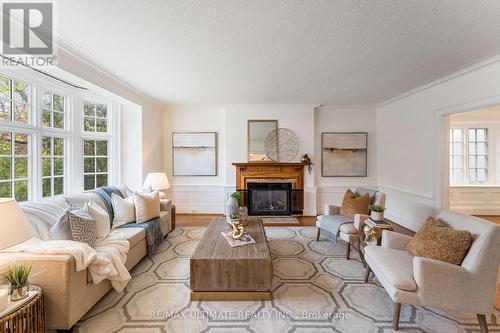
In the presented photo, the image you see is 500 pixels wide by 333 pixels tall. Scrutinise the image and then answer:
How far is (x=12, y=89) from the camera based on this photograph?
2453 mm

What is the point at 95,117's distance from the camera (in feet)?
12.0

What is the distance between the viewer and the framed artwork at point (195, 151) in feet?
16.1

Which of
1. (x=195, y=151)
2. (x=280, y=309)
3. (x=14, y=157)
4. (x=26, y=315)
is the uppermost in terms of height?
(x=195, y=151)

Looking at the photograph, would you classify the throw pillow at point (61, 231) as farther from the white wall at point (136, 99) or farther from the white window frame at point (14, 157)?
the white wall at point (136, 99)

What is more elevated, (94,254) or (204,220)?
(94,254)

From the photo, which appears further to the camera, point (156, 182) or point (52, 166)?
point (156, 182)

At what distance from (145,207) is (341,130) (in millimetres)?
4295

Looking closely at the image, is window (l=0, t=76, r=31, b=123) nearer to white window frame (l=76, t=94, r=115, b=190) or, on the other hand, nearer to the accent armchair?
white window frame (l=76, t=94, r=115, b=190)

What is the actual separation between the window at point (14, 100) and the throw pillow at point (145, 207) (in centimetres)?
158

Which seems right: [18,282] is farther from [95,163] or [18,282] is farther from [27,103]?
[95,163]

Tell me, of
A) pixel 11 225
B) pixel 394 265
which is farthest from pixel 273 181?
pixel 11 225

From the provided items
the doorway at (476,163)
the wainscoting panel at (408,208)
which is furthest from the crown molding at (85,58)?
the doorway at (476,163)

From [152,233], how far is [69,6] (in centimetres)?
244

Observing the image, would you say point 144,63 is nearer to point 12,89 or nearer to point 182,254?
point 12,89
